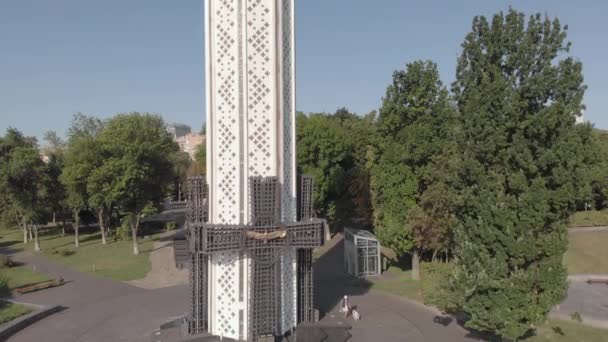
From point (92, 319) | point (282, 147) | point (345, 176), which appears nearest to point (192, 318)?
point (92, 319)

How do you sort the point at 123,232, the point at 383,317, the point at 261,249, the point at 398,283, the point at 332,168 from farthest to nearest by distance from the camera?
the point at 123,232 < the point at 332,168 < the point at 398,283 < the point at 383,317 < the point at 261,249

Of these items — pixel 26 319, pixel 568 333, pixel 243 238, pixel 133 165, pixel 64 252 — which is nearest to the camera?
pixel 243 238

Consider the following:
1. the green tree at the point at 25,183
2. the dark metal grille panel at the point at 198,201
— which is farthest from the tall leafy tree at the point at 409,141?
the green tree at the point at 25,183

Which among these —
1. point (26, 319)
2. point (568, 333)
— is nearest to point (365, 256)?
point (568, 333)

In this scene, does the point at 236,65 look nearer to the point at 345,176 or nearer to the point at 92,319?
the point at 92,319

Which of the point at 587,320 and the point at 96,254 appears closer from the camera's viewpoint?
the point at 587,320

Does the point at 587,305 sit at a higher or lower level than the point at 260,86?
lower

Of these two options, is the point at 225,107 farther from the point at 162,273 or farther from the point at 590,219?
the point at 590,219

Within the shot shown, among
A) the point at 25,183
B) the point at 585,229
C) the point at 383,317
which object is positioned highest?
the point at 25,183
